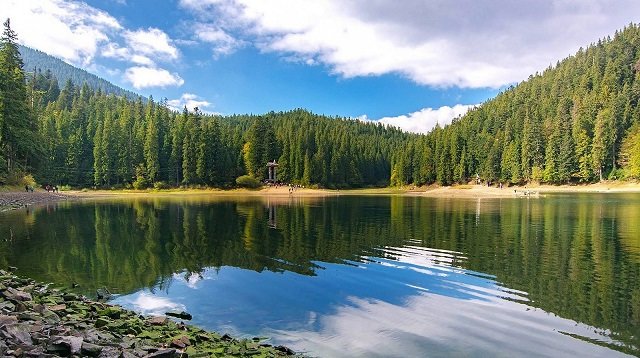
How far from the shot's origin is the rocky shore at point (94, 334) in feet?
27.5

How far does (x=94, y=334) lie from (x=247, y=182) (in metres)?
124

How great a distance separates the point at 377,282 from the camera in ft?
64.2

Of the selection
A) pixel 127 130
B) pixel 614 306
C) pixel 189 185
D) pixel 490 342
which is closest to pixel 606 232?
pixel 614 306

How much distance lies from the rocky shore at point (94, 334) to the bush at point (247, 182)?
117 meters

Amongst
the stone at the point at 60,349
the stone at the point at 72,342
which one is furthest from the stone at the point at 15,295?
the stone at the point at 60,349

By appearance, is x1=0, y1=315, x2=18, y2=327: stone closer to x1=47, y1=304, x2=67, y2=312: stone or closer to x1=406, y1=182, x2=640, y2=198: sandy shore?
x1=47, y1=304, x2=67, y2=312: stone

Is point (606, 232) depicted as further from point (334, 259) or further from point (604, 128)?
point (604, 128)

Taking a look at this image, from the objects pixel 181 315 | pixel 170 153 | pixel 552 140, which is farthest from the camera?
pixel 552 140

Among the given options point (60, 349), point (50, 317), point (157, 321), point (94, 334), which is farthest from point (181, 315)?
point (60, 349)

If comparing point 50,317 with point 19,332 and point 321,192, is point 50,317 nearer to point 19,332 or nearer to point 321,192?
point 19,332

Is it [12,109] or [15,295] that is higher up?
[12,109]

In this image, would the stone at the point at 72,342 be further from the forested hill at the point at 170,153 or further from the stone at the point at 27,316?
the forested hill at the point at 170,153

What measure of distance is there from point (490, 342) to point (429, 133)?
183419 mm

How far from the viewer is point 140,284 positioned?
18969 mm
